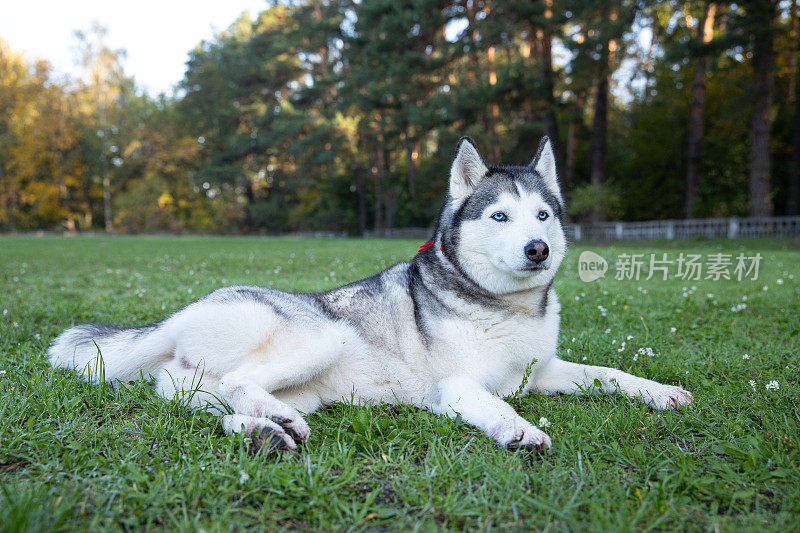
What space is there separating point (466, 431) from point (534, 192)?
5.00 feet

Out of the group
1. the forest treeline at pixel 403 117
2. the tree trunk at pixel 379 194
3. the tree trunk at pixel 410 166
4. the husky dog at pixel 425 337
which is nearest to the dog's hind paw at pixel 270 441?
the husky dog at pixel 425 337

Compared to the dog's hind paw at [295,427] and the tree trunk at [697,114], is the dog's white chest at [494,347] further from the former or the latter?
the tree trunk at [697,114]

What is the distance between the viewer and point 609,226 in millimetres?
24312

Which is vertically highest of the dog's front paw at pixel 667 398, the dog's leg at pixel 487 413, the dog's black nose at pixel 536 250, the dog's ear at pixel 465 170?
the dog's ear at pixel 465 170

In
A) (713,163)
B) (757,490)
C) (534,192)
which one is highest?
(713,163)

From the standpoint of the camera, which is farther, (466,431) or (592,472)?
(466,431)

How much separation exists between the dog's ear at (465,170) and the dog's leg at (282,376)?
124 cm

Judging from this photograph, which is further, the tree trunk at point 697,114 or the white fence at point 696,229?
the tree trunk at point 697,114

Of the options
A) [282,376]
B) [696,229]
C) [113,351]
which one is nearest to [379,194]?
[696,229]

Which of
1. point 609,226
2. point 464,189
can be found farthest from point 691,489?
point 609,226

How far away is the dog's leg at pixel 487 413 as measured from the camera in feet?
7.73

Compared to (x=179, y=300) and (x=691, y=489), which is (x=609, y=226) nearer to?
(x=179, y=300)

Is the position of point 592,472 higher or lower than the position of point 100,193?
lower

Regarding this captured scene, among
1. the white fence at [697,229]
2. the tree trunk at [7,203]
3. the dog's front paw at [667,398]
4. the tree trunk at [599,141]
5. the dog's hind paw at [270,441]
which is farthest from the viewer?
the tree trunk at [7,203]
